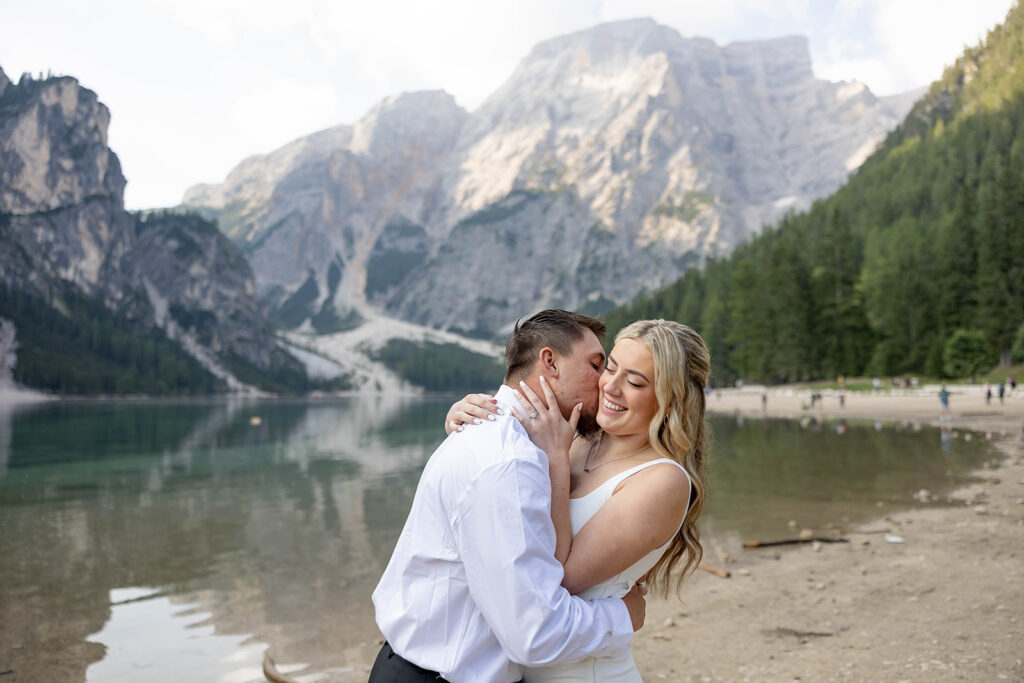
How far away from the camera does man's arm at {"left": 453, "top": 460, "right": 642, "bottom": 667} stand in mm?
2615

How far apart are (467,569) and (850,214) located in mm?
138571

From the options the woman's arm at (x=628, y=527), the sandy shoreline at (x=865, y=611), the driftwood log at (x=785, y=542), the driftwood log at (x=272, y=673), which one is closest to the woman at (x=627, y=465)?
the woman's arm at (x=628, y=527)

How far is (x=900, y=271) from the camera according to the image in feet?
274

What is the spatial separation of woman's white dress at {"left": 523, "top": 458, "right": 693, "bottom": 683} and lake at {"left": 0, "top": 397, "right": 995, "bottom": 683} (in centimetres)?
162

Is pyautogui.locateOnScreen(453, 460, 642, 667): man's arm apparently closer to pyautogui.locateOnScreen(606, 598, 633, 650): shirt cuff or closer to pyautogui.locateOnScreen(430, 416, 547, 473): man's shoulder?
pyautogui.locateOnScreen(430, 416, 547, 473): man's shoulder

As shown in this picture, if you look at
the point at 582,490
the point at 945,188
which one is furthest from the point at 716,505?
the point at 945,188

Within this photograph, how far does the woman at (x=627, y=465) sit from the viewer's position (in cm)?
303

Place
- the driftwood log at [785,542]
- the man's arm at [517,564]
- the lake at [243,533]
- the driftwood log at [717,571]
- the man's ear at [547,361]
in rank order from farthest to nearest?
the driftwood log at [785,542] < the driftwood log at [717,571] < the lake at [243,533] < the man's ear at [547,361] < the man's arm at [517,564]

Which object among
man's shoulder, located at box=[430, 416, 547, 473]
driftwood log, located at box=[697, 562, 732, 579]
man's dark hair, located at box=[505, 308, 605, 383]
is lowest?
driftwood log, located at box=[697, 562, 732, 579]

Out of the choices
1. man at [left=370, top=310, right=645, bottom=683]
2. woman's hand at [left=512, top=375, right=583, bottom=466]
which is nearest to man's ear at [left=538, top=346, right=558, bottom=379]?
woman's hand at [left=512, top=375, right=583, bottom=466]

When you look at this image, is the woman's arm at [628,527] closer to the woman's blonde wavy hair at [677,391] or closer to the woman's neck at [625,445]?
the woman's blonde wavy hair at [677,391]

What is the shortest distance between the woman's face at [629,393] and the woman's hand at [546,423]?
310 millimetres

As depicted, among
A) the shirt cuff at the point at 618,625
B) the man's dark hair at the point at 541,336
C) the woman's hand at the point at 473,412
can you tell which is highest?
the man's dark hair at the point at 541,336

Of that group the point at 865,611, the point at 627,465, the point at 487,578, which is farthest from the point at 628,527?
the point at 865,611
